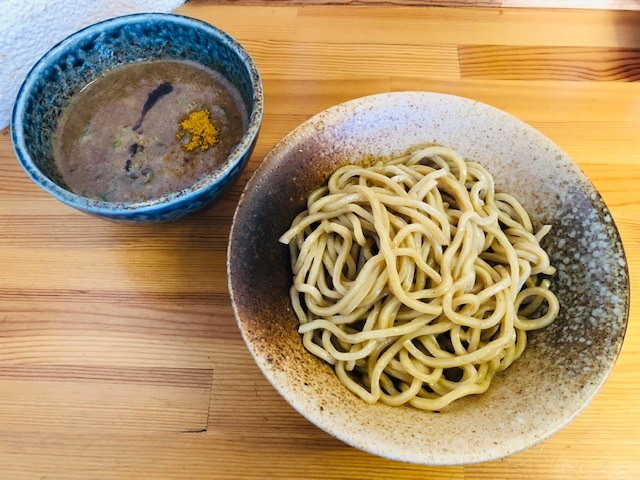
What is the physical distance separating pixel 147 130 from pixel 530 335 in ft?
3.72

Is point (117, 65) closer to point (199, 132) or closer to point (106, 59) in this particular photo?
point (106, 59)

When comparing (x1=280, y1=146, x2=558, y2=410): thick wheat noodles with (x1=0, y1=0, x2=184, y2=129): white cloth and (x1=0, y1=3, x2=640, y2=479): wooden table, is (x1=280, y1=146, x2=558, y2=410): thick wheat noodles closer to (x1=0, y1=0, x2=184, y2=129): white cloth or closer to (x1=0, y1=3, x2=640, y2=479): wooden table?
Result: (x1=0, y1=3, x2=640, y2=479): wooden table

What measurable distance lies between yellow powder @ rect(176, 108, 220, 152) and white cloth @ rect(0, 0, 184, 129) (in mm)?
680

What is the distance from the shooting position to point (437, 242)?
3.90 feet

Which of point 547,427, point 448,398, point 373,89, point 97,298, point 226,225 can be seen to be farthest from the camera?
point 373,89

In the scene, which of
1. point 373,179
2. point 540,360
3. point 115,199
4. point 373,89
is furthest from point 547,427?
point 373,89

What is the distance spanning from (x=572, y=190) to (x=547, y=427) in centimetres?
57

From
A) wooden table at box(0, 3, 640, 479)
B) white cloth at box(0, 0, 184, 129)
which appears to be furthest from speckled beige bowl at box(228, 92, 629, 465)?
white cloth at box(0, 0, 184, 129)

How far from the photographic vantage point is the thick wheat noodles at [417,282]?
1.11 metres

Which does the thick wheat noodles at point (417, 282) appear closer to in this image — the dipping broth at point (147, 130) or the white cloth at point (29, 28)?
the dipping broth at point (147, 130)

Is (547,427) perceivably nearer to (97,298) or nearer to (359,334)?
(359,334)

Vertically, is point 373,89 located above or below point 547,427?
above

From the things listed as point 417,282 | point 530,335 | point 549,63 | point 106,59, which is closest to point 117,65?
point 106,59

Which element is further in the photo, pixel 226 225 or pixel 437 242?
pixel 226 225
